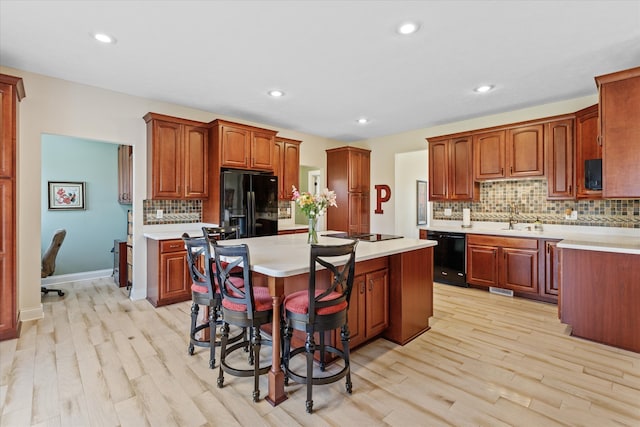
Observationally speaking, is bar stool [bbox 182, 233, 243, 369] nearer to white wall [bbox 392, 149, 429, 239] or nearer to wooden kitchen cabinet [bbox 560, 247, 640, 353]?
wooden kitchen cabinet [bbox 560, 247, 640, 353]

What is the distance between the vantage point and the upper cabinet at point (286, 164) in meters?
Result: 5.24

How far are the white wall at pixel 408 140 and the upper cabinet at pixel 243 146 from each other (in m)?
2.39

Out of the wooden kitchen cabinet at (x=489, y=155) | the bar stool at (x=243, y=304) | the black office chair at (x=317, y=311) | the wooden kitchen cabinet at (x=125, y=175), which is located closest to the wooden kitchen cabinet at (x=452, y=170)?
the wooden kitchen cabinet at (x=489, y=155)

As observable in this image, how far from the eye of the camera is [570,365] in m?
2.45

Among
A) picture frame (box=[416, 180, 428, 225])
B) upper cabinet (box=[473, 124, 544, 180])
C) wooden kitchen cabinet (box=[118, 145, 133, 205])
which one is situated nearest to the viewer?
upper cabinet (box=[473, 124, 544, 180])

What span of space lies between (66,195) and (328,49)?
4.76 metres

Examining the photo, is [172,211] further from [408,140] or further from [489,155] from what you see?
[489,155]

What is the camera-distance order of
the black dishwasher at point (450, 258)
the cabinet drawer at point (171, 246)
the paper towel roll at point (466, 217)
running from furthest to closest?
the paper towel roll at point (466, 217), the black dishwasher at point (450, 258), the cabinet drawer at point (171, 246)

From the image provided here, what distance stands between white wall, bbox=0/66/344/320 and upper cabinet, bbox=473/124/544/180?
4.48 metres

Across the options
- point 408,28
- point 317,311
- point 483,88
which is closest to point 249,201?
point 317,311

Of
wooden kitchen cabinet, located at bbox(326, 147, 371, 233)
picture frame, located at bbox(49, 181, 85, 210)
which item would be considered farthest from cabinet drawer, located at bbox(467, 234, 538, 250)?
picture frame, located at bbox(49, 181, 85, 210)

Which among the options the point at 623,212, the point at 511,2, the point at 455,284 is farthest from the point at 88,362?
the point at 623,212

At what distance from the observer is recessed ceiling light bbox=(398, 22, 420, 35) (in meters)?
2.41

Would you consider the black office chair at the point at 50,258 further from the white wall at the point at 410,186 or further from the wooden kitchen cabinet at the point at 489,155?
the wooden kitchen cabinet at the point at 489,155
